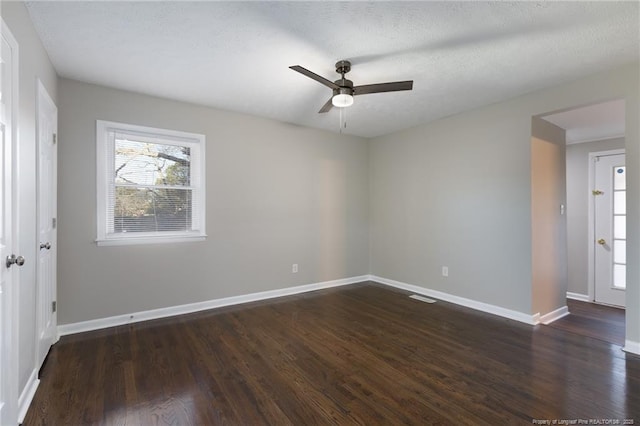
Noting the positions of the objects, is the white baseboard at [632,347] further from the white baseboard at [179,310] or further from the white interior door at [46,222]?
the white interior door at [46,222]

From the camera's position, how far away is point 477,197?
3.89 m

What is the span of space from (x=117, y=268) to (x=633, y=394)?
455 cm

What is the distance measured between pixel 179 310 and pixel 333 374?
2.23 metres

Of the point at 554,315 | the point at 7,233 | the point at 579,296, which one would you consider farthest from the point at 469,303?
the point at 7,233

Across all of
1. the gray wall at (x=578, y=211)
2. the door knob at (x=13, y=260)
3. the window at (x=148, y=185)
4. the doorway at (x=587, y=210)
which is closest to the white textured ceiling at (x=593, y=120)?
the doorway at (x=587, y=210)

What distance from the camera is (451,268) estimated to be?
13.7ft

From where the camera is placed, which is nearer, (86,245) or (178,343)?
(178,343)

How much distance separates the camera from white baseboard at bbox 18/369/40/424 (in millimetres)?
1807

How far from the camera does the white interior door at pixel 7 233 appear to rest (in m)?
1.54

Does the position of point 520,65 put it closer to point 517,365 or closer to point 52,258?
point 517,365

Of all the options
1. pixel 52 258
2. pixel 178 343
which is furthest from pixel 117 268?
pixel 178 343

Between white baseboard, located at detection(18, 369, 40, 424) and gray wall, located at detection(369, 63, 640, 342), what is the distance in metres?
Result: 4.29

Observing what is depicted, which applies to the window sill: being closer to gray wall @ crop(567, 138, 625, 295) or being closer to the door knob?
the door knob

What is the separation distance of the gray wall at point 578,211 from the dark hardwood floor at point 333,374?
2.05 meters
